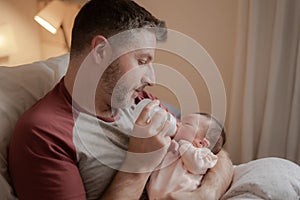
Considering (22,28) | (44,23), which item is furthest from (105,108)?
(22,28)

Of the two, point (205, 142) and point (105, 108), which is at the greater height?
point (105, 108)

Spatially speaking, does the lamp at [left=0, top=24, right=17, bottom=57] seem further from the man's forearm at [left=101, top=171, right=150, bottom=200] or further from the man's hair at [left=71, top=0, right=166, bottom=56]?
the man's forearm at [left=101, top=171, right=150, bottom=200]

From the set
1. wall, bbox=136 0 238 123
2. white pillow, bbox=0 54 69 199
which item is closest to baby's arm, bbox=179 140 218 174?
white pillow, bbox=0 54 69 199

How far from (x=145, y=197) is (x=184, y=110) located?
456 mm

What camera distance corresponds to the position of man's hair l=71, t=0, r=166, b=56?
3.80 feet

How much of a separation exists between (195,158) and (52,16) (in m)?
1.24

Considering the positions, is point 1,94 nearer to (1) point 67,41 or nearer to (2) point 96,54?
(2) point 96,54

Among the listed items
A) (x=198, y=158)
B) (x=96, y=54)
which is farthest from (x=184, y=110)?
(x=96, y=54)

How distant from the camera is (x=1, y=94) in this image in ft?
3.92

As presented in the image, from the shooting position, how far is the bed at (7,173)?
3.76ft

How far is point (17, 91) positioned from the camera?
1.24 meters

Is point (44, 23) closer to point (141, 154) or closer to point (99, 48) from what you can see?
point (99, 48)

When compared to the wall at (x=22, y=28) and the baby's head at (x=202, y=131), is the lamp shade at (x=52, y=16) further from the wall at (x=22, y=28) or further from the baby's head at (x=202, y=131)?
the baby's head at (x=202, y=131)

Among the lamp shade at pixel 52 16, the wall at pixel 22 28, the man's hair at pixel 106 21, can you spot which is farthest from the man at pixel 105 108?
the wall at pixel 22 28
